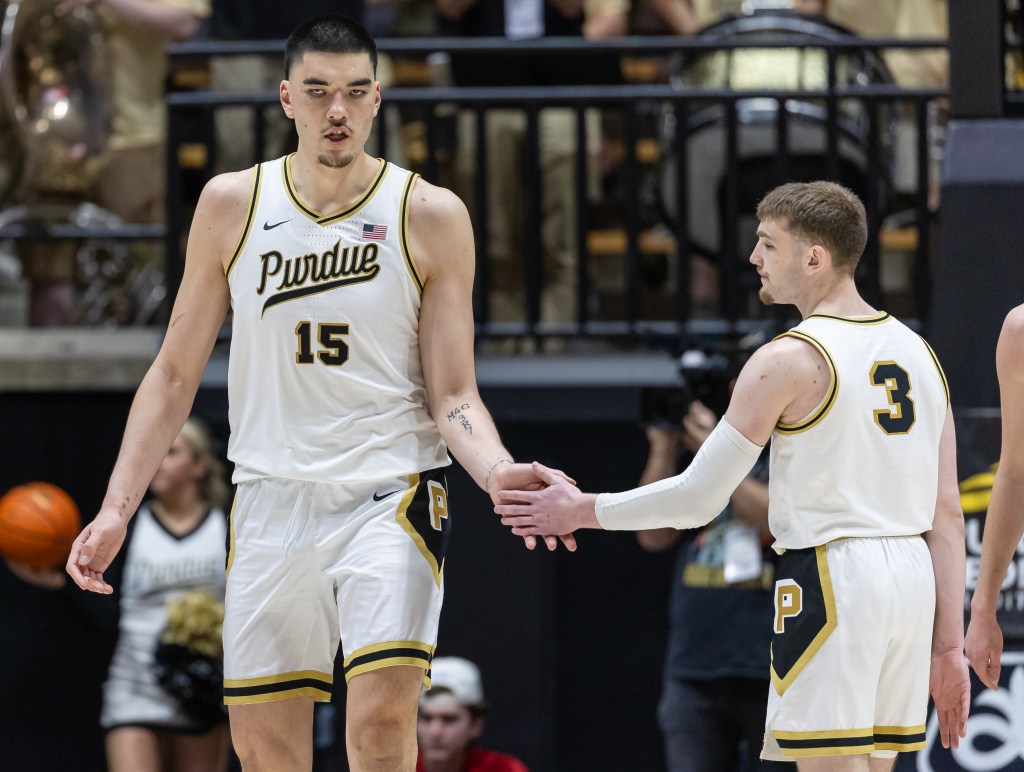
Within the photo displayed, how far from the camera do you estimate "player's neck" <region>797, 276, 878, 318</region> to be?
416 centimetres

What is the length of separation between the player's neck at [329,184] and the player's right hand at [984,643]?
2.06 metres

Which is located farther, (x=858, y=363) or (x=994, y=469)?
(x=994, y=469)

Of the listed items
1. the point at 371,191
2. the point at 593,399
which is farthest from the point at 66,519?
the point at 371,191

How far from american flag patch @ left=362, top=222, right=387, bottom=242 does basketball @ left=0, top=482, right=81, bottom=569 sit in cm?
285

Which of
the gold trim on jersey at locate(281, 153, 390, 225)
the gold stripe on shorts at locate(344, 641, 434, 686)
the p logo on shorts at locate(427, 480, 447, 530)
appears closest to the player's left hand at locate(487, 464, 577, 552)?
the p logo on shorts at locate(427, 480, 447, 530)

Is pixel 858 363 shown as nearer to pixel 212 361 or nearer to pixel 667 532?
pixel 667 532

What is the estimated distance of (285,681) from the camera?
4.14 m

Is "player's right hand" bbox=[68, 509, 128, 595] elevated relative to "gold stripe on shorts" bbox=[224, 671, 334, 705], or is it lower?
elevated

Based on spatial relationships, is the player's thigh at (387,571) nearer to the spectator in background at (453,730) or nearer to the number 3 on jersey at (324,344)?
the number 3 on jersey at (324,344)

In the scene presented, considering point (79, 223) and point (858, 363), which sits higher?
point (79, 223)

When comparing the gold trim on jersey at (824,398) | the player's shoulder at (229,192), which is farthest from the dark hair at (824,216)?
the player's shoulder at (229,192)

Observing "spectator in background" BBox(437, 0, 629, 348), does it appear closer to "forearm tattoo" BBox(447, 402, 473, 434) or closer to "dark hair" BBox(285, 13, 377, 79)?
"dark hair" BBox(285, 13, 377, 79)

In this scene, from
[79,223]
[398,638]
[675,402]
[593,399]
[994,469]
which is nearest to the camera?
[398,638]

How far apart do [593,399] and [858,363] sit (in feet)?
10.7
